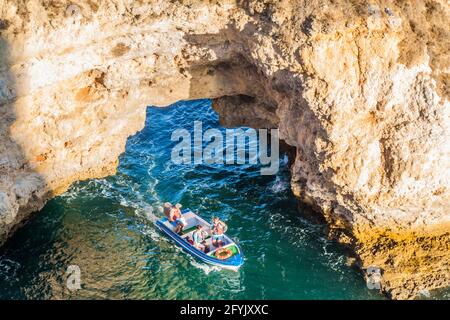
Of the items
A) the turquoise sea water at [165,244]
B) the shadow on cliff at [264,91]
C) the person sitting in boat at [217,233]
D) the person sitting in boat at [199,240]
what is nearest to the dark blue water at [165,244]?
the turquoise sea water at [165,244]

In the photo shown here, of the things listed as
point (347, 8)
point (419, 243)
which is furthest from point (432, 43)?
point (419, 243)

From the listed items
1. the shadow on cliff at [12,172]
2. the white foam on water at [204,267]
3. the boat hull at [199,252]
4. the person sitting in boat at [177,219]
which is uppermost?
the shadow on cliff at [12,172]

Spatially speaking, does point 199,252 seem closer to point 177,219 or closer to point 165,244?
point 165,244

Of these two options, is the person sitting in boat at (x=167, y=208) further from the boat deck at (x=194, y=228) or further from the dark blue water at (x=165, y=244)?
the dark blue water at (x=165, y=244)

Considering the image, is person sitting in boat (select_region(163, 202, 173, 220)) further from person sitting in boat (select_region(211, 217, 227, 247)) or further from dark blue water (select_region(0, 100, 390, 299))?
person sitting in boat (select_region(211, 217, 227, 247))

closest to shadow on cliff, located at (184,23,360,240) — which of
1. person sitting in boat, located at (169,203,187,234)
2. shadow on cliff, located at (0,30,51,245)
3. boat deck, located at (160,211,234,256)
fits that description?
boat deck, located at (160,211,234,256)

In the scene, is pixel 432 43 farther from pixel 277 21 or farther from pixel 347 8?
pixel 277 21
